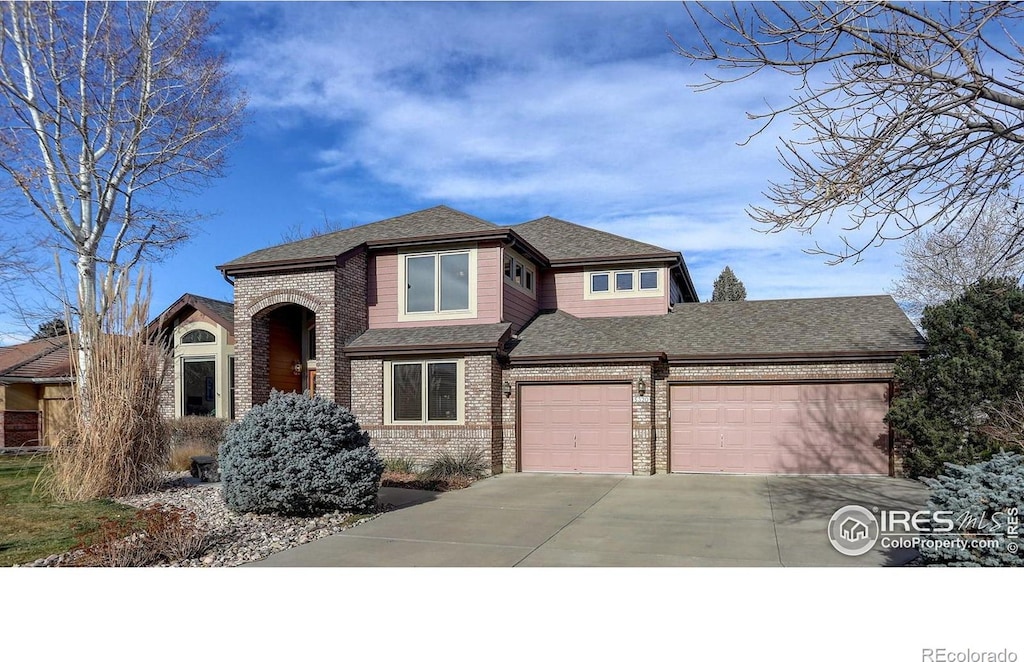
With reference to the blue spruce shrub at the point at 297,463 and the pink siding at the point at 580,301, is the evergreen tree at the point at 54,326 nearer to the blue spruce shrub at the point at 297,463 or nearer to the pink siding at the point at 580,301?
the blue spruce shrub at the point at 297,463

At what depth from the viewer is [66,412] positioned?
11.5 metres

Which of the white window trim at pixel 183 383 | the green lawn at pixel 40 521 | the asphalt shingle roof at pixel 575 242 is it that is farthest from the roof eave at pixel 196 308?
the asphalt shingle roof at pixel 575 242

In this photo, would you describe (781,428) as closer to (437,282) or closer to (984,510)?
(437,282)

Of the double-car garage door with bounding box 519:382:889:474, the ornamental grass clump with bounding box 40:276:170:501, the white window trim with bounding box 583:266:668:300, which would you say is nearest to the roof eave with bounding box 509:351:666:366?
the double-car garage door with bounding box 519:382:889:474

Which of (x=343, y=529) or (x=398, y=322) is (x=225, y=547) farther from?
(x=398, y=322)

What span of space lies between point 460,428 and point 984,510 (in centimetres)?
1113

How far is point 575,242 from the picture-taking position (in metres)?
21.6

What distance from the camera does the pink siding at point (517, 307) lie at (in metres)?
17.5

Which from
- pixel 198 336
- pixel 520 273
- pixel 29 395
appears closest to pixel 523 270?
pixel 520 273

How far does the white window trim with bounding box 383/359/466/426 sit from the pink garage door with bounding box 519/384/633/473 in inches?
55.5

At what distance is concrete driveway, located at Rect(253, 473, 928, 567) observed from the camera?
7871 mm

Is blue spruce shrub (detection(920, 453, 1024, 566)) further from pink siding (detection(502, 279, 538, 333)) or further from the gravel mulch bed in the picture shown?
pink siding (detection(502, 279, 538, 333))

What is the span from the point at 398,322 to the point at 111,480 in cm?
778

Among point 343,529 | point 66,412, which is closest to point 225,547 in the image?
point 343,529
